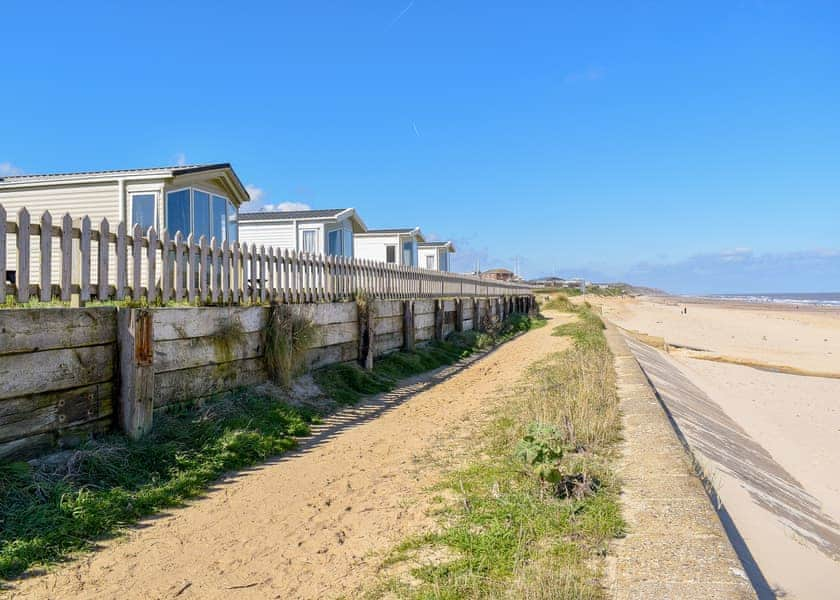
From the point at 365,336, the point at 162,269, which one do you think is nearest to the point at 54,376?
the point at 162,269

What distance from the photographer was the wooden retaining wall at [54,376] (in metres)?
4.13

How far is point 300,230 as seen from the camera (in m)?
27.2

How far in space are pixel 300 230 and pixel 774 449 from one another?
2208 cm

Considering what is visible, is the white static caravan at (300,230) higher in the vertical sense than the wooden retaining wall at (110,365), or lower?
higher

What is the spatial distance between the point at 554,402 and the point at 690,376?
10.6m

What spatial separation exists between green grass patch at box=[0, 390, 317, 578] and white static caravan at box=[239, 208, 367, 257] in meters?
21.2

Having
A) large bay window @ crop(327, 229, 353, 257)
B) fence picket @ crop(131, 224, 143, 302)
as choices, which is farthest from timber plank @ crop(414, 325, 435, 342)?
large bay window @ crop(327, 229, 353, 257)

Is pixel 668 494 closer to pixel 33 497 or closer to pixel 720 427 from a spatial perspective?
pixel 33 497

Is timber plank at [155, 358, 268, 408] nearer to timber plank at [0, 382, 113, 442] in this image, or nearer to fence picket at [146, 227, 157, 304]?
timber plank at [0, 382, 113, 442]

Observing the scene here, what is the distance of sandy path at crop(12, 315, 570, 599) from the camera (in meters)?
3.12

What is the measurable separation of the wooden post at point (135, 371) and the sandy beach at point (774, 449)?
4.72 meters

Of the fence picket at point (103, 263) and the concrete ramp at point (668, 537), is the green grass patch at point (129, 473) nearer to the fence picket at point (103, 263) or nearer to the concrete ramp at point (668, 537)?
the fence picket at point (103, 263)

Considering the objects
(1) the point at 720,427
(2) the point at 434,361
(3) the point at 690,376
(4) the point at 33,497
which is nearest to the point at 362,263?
(2) the point at 434,361

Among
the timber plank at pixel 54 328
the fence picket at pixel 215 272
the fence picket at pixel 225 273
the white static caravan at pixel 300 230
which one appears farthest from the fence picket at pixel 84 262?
the white static caravan at pixel 300 230
